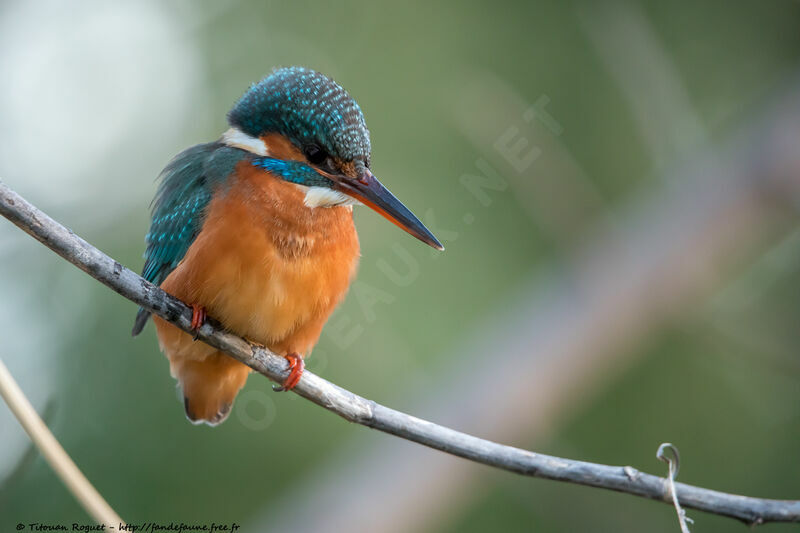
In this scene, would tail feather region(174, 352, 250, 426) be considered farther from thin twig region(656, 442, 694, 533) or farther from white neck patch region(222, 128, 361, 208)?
thin twig region(656, 442, 694, 533)

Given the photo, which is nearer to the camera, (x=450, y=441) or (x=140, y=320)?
(x=450, y=441)

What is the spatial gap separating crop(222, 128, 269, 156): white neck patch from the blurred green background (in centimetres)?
132

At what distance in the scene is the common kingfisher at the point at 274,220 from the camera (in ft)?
7.88

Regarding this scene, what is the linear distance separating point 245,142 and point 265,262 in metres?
0.55

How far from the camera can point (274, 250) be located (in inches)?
95.6

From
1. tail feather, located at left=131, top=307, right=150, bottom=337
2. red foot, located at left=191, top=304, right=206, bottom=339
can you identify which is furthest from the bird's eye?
tail feather, located at left=131, top=307, right=150, bottom=337

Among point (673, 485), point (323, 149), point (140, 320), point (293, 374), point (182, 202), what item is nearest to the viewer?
point (673, 485)

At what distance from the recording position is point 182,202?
8.88 feet

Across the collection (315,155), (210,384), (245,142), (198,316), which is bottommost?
(210,384)

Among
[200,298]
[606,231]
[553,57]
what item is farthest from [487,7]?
[200,298]

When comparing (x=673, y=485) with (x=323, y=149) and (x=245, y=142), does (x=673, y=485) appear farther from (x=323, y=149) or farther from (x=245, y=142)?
(x=245, y=142)

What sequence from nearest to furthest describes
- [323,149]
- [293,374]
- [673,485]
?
[673,485] < [293,374] < [323,149]

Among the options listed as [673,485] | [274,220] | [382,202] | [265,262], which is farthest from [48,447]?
[673,485]

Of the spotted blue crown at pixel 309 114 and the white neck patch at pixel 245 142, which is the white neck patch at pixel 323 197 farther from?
the white neck patch at pixel 245 142
